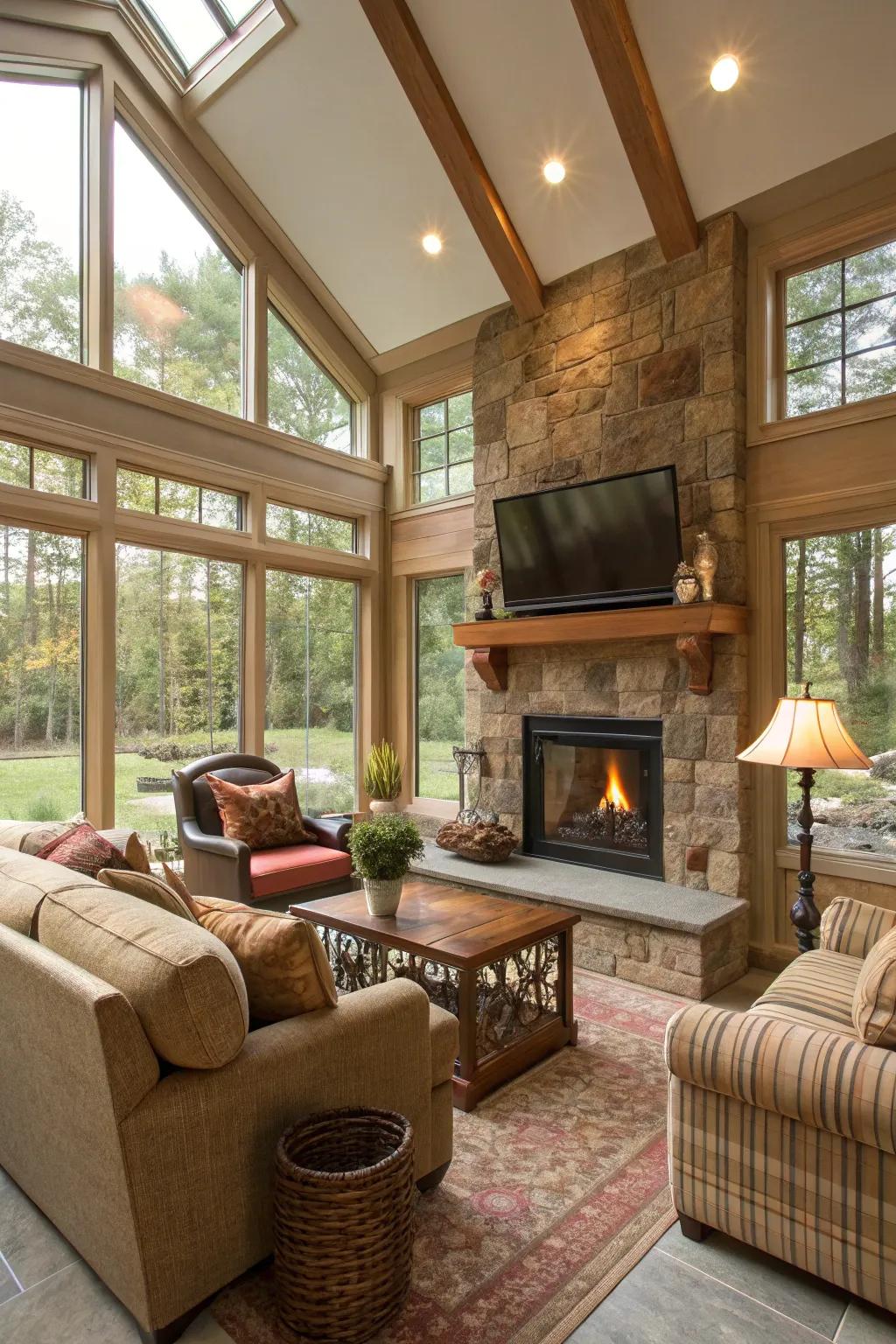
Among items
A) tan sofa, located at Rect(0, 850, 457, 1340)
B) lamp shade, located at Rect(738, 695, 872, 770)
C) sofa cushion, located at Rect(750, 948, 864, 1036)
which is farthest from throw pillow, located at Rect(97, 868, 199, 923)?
lamp shade, located at Rect(738, 695, 872, 770)

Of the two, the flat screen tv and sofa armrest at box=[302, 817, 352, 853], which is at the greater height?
the flat screen tv

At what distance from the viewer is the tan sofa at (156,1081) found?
62.2 inches

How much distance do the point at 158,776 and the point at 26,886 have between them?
2.81m

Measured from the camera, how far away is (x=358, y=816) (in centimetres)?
596

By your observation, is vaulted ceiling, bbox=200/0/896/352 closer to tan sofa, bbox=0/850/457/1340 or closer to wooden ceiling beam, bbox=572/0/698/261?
wooden ceiling beam, bbox=572/0/698/261

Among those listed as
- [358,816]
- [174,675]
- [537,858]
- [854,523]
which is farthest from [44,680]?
[854,523]

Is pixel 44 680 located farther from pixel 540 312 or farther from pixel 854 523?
pixel 854 523

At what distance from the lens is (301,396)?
584 cm

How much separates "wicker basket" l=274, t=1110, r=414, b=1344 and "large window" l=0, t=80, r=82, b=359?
4.19m

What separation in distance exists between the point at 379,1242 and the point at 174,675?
3.77 meters

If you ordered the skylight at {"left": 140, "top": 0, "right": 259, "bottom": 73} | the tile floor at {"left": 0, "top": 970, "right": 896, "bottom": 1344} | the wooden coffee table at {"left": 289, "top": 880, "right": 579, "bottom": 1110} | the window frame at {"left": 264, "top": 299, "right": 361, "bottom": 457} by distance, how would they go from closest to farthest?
the tile floor at {"left": 0, "top": 970, "right": 896, "bottom": 1344} → the wooden coffee table at {"left": 289, "top": 880, "right": 579, "bottom": 1110} → the skylight at {"left": 140, "top": 0, "right": 259, "bottom": 73} → the window frame at {"left": 264, "top": 299, "right": 361, "bottom": 457}

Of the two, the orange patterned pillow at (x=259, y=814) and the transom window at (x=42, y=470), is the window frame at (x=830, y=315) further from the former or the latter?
the transom window at (x=42, y=470)

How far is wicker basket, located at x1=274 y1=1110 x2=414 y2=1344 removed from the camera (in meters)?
1.63

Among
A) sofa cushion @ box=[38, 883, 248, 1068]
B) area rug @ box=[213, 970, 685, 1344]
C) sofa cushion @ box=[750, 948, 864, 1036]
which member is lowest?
area rug @ box=[213, 970, 685, 1344]
